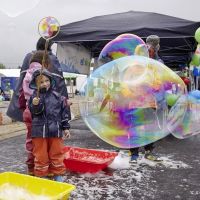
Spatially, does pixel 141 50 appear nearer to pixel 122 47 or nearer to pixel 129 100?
pixel 122 47

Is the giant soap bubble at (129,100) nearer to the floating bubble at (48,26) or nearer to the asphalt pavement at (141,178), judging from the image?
the asphalt pavement at (141,178)

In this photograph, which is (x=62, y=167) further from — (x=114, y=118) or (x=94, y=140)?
(x=94, y=140)

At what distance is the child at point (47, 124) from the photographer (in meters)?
3.50

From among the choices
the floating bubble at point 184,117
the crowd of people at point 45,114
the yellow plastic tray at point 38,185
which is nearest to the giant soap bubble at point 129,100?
the floating bubble at point 184,117

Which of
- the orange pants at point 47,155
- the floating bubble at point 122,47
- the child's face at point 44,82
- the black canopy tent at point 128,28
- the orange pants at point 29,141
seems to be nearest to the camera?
the child's face at point 44,82

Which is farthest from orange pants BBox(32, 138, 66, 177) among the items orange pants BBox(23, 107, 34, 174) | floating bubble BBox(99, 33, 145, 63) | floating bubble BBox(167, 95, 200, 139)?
floating bubble BBox(99, 33, 145, 63)

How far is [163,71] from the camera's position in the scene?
386cm

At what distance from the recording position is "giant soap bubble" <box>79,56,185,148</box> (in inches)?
148

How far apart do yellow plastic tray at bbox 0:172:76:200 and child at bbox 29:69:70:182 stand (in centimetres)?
48

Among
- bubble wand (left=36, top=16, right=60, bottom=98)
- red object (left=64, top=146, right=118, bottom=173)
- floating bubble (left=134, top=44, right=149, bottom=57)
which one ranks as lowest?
red object (left=64, top=146, right=118, bottom=173)

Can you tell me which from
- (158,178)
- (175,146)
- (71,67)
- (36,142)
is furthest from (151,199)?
(71,67)

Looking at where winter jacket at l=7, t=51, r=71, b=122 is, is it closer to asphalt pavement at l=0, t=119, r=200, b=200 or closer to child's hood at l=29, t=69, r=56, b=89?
child's hood at l=29, t=69, r=56, b=89

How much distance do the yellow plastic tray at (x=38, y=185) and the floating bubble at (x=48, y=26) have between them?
135 centimetres

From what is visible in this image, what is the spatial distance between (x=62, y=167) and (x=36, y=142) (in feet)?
1.19
